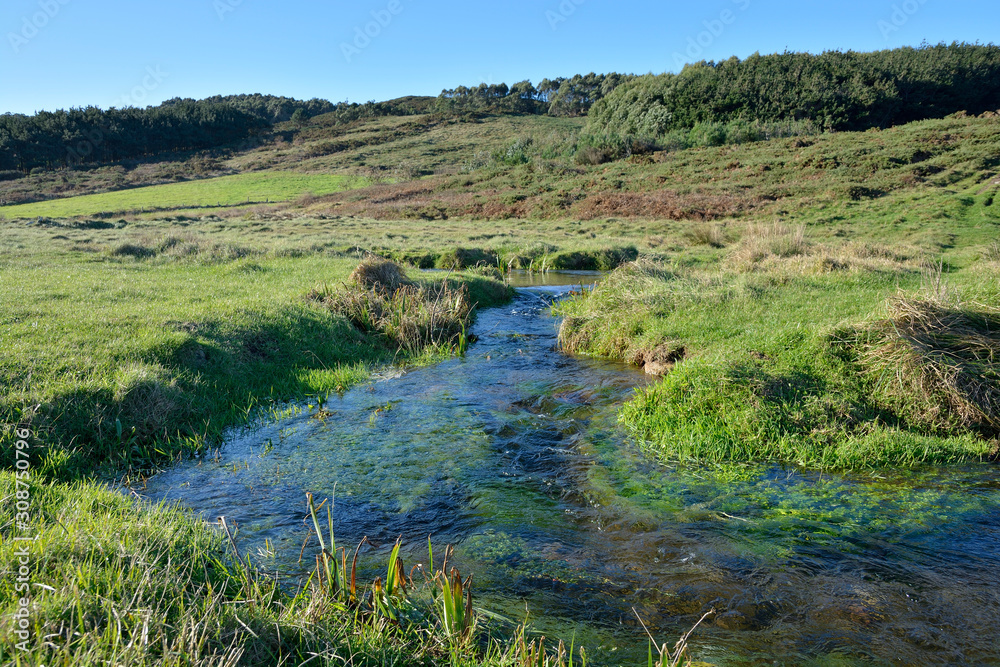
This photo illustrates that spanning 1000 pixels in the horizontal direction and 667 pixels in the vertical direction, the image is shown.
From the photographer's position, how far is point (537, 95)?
382 ft

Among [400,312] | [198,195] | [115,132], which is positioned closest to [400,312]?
[400,312]

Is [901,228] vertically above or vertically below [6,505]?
above

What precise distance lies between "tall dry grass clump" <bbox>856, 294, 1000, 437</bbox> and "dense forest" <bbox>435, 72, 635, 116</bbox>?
295 feet

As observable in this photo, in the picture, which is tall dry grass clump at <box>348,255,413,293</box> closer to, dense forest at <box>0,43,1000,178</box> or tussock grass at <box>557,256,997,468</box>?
tussock grass at <box>557,256,997,468</box>

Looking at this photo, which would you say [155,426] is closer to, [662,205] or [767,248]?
[767,248]

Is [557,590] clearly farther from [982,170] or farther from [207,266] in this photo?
[982,170]

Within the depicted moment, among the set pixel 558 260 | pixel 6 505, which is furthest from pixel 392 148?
pixel 6 505

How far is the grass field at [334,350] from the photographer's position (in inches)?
132

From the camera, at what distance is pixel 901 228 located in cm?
2362

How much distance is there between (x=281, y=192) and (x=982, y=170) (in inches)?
1980

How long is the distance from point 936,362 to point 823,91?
52469mm

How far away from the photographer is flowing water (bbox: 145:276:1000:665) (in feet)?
13.0

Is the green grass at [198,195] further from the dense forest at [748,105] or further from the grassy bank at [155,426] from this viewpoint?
the grassy bank at [155,426]

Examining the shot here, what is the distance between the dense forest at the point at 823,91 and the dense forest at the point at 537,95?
36.5 m
